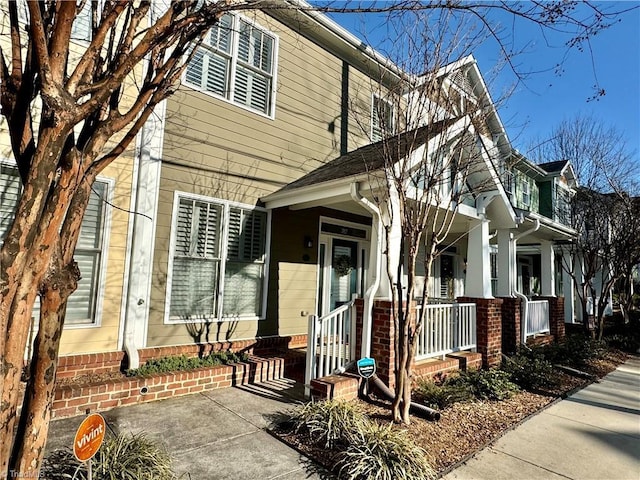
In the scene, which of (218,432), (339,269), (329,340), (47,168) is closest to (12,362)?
(47,168)

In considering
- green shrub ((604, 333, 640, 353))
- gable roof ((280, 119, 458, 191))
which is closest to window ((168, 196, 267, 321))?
gable roof ((280, 119, 458, 191))

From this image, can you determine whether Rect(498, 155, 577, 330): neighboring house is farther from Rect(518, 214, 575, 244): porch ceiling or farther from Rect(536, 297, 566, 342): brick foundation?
Rect(536, 297, 566, 342): brick foundation

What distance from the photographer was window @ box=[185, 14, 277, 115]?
6.35 m

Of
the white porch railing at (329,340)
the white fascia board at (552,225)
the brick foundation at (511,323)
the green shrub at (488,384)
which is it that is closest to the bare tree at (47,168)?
the white porch railing at (329,340)

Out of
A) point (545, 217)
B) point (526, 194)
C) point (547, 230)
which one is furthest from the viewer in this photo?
point (526, 194)

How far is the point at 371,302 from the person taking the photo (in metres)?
5.16

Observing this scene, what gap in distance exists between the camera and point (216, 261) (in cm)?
629

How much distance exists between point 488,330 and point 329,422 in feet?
14.4

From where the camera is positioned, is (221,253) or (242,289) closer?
(221,253)

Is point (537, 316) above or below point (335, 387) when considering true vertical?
above

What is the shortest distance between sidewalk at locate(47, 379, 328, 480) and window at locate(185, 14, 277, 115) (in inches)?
192

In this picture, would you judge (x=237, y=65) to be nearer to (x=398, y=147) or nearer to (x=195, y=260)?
(x=195, y=260)

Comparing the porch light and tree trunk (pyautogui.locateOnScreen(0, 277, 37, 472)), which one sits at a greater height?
the porch light

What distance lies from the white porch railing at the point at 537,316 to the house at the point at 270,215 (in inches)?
8.8
